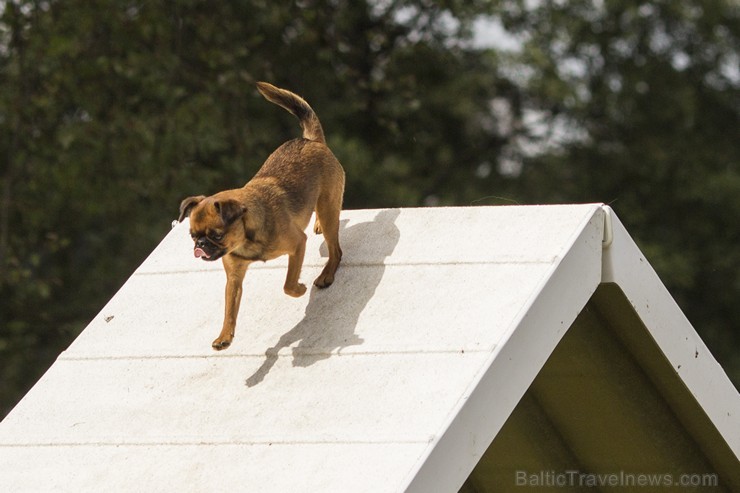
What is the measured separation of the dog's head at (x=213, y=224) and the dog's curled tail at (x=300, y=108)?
1021 mm

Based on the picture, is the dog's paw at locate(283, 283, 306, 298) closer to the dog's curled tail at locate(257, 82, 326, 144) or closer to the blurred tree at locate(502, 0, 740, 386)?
the dog's curled tail at locate(257, 82, 326, 144)

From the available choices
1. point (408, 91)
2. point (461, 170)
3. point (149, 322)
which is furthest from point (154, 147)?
point (461, 170)

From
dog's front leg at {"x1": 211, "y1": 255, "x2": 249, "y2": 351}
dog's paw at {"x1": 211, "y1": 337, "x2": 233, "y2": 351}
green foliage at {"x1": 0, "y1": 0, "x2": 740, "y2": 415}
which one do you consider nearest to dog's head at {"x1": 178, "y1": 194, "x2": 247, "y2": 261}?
dog's front leg at {"x1": 211, "y1": 255, "x2": 249, "y2": 351}

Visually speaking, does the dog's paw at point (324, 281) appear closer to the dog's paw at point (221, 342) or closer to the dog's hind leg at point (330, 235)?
the dog's hind leg at point (330, 235)

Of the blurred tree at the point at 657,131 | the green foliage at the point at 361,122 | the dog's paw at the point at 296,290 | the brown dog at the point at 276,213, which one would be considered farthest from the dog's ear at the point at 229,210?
the blurred tree at the point at 657,131

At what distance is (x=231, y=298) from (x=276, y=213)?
356 millimetres

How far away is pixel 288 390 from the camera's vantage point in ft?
16.0

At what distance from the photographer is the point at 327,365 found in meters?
4.93

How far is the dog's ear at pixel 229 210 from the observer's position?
4.79 m

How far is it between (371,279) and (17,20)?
6373 mm

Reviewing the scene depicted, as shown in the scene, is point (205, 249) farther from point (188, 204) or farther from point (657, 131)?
point (657, 131)

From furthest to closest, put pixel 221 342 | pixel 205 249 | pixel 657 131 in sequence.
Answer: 1. pixel 657 131
2. pixel 221 342
3. pixel 205 249

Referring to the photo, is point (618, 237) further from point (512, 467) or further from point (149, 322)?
point (149, 322)

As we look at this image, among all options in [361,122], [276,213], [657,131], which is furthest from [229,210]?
[657,131]
